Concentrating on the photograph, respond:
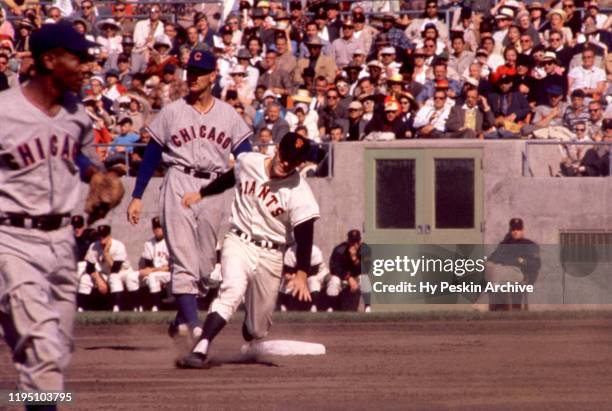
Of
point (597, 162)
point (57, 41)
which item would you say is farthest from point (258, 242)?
point (597, 162)

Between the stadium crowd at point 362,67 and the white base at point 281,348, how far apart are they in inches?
352

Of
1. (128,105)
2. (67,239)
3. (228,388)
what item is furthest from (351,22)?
(67,239)

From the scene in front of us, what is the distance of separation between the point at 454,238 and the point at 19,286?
15780 millimetres

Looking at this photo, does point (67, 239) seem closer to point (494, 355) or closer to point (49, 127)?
point (49, 127)

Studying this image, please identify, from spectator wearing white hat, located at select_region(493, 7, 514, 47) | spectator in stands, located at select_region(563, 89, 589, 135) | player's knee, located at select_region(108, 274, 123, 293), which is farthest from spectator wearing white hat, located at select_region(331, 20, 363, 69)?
player's knee, located at select_region(108, 274, 123, 293)

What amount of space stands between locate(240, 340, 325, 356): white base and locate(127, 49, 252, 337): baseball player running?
58 centimetres

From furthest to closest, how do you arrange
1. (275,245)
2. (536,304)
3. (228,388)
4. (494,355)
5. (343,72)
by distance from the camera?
(343,72)
(536,304)
(494,355)
(275,245)
(228,388)

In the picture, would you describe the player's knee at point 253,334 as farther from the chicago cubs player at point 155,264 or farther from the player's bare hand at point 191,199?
Answer: the chicago cubs player at point 155,264

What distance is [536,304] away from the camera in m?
21.9

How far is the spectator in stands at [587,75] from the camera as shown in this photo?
22.8 m

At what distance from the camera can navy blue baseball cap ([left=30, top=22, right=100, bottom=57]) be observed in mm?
7578

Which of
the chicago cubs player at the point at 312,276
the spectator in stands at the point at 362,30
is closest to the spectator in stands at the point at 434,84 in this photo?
the spectator in stands at the point at 362,30

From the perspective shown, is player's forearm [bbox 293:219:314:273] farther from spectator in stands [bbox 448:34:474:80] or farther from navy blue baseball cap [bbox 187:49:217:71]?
spectator in stands [bbox 448:34:474:80]

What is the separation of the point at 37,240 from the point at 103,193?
46 centimetres
